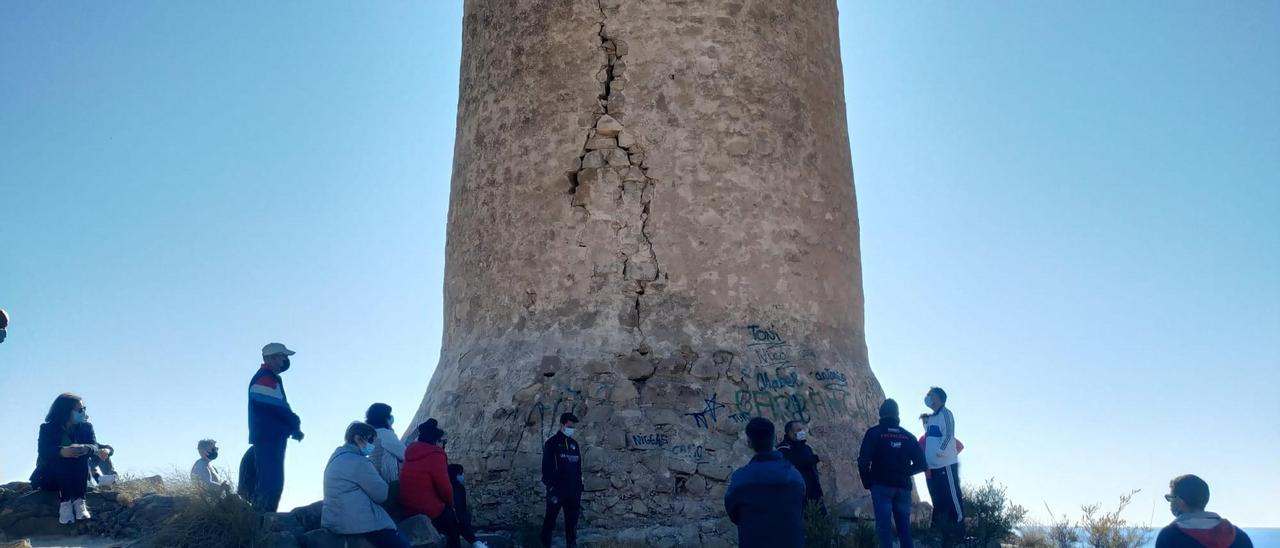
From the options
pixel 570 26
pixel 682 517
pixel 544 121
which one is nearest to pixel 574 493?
pixel 682 517

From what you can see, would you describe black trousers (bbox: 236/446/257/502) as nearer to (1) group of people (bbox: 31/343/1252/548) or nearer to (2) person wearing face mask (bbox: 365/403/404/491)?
(1) group of people (bbox: 31/343/1252/548)

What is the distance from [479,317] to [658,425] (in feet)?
6.32

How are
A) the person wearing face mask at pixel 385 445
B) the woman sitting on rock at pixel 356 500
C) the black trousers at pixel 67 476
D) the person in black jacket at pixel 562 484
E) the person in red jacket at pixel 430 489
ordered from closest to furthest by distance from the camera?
the woman sitting on rock at pixel 356 500 → the person in red jacket at pixel 430 489 → the person wearing face mask at pixel 385 445 → the person in black jacket at pixel 562 484 → the black trousers at pixel 67 476

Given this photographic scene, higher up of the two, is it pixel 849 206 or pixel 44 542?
pixel 849 206

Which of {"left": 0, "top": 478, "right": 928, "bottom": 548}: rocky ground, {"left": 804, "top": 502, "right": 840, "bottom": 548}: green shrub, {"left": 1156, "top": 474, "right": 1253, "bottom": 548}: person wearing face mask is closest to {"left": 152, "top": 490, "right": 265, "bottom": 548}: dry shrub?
{"left": 0, "top": 478, "right": 928, "bottom": 548}: rocky ground

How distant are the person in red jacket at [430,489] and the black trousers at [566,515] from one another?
0.86m

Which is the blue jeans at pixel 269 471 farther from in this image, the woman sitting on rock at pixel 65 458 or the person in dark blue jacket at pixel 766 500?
the person in dark blue jacket at pixel 766 500

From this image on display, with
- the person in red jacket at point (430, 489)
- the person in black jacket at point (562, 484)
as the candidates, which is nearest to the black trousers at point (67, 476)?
the person in red jacket at point (430, 489)

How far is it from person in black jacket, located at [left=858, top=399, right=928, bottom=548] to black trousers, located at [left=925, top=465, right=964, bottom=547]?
619mm

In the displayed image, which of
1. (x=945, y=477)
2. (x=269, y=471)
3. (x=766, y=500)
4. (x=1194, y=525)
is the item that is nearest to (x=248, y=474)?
(x=269, y=471)

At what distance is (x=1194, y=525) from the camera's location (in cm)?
578

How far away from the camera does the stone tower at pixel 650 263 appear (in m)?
9.22

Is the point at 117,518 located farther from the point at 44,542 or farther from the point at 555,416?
the point at 555,416

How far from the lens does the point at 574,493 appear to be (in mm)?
8508
